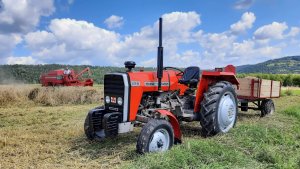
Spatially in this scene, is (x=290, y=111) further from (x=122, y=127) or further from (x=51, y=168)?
(x=51, y=168)

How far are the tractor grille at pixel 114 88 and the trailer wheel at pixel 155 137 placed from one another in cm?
81

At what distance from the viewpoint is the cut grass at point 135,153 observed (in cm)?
516

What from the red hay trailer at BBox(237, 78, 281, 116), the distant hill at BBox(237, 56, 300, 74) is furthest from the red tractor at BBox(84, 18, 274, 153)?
the distant hill at BBox(237, 56, 300, 74)

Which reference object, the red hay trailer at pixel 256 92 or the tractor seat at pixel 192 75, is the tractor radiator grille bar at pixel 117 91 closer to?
the tractor seat at pixel 192 75

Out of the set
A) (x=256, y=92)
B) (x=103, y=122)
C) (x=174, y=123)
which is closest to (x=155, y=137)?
(x=174, y=123)

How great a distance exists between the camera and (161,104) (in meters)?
6.79

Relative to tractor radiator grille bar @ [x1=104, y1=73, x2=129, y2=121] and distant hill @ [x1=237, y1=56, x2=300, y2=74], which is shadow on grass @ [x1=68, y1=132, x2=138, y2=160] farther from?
distant hill @ [x1=237, y1=56, x2=300, y2=74]

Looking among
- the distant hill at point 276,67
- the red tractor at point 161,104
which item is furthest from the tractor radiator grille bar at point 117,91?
the distant hill at point 276,67

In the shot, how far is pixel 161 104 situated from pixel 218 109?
1.31 meters

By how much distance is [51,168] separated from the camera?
17.4 feet

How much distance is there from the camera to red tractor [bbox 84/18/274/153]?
19.3 feet

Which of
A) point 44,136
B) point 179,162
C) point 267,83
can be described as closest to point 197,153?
point 179,162

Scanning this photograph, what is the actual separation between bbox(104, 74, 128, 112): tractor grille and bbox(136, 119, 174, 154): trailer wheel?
813mm

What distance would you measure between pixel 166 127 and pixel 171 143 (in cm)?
34
